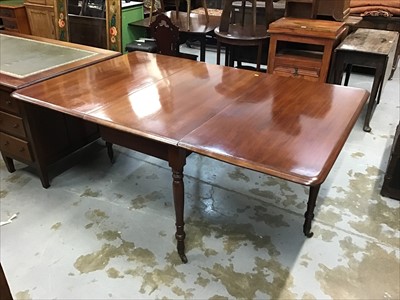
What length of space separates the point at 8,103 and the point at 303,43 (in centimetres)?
239

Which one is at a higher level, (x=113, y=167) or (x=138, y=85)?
(x=138, y=85)

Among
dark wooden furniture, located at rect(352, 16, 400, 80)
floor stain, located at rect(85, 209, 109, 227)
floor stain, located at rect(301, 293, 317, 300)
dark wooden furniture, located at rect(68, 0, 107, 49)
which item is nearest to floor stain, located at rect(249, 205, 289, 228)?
floor stain, located at rect(301, 293, 317, 300)

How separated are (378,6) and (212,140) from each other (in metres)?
3.89

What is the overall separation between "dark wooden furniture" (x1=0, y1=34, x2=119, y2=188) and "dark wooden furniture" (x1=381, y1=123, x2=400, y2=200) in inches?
77.1

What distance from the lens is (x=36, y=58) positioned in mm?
2398

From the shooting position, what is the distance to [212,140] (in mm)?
1344

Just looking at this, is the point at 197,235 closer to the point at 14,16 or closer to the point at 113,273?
the point at 113,273

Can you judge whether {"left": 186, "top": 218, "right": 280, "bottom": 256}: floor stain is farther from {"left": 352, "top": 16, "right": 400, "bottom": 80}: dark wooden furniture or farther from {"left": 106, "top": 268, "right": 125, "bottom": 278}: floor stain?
{"left": 352, "top": 16, "right": 400, "bottom": 80}: dark wooden furniture

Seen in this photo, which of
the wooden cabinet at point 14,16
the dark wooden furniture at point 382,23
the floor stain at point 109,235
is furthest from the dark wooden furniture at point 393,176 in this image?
the wooden cabinet at point 14,16

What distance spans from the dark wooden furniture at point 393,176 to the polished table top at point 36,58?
6.47 feet

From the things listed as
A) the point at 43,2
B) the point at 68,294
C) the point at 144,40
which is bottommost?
the point at 68,294

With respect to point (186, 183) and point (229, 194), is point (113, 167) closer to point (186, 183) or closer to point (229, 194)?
point (186, 183)

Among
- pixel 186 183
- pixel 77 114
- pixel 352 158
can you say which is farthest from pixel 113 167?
pixel 352 158

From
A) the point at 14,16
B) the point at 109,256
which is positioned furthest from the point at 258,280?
the point at 14,16
